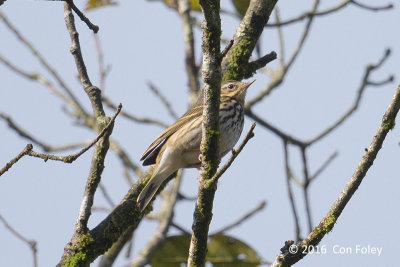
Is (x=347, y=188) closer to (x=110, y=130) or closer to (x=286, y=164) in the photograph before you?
(x=110, y=130)

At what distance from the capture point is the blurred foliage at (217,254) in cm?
616

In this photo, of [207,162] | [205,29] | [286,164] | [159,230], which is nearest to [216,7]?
[205,29]

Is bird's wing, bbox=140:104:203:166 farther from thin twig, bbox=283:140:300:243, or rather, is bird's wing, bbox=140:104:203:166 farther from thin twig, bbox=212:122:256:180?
thin twig, bbox=212:122:256:180

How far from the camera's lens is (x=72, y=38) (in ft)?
17.0

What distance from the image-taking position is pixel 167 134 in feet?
21.0

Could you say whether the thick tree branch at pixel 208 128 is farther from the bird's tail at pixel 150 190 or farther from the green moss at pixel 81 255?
the bird's tail at pixel 150 190

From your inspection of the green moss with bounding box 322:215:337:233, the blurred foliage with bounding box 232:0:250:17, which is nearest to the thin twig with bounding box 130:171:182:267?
the blurred foliage with bounding box 232:0:250:17

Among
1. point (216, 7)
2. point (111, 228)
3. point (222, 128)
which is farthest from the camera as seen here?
point (222, 128)

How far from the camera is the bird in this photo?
5941 millimetres

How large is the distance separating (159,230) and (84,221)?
1.86 metres

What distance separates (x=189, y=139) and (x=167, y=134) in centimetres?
34

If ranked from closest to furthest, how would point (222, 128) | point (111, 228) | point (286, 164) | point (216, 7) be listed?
point (216, 7)
point (111, 228)
point (222, 128)
point (286, 164)

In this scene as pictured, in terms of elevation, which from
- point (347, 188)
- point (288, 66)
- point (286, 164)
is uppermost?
point (288, 66)

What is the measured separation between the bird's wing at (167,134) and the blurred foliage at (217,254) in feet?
2.47
